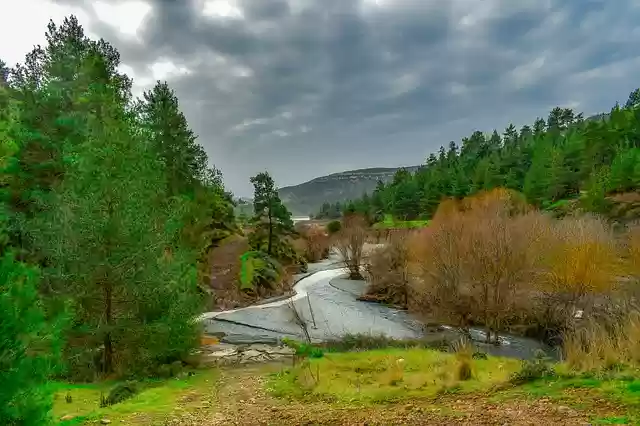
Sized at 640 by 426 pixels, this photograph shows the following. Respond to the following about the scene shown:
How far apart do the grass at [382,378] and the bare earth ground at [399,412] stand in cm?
54

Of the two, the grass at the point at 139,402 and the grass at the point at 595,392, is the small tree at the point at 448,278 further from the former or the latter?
the grass at the point at 595,392

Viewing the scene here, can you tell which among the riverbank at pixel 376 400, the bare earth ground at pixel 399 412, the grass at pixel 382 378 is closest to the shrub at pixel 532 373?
the riverbank at pixel 376 400

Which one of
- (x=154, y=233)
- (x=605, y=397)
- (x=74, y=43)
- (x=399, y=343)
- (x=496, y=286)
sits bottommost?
(x=399, y=343)

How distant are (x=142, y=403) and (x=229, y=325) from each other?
67.7 feet

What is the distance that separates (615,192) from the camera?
44.5 m

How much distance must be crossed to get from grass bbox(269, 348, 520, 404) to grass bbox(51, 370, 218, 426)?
215 centimetres

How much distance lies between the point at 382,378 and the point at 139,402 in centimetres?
603

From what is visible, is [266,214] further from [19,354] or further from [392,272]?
[19,354]

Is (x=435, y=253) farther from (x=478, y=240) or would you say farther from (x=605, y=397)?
(x=605, y=397)

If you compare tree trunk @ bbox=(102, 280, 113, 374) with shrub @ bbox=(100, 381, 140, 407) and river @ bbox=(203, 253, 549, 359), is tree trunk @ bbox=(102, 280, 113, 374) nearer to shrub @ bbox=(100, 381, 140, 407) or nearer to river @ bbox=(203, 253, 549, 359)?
shrub @ bbox=(100, 381, 140, 407)

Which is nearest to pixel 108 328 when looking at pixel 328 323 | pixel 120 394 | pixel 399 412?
pixel 120 394

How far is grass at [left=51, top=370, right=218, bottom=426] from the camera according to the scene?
8461mm

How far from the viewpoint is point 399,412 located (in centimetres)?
760

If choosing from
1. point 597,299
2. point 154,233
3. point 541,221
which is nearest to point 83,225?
point 154,233
